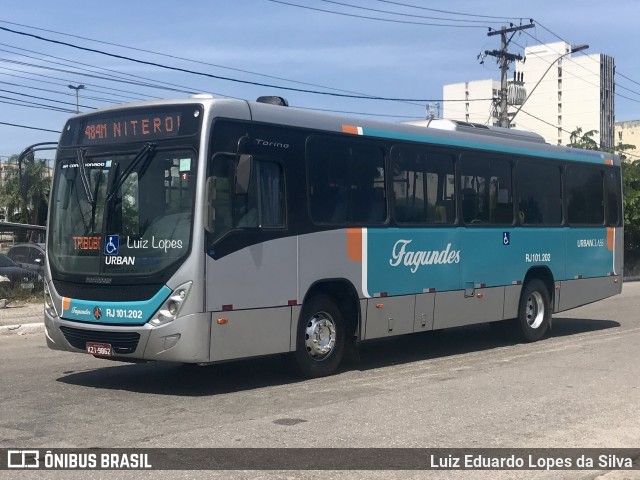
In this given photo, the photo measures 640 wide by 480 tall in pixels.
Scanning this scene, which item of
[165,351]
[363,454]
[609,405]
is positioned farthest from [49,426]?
[609,405]

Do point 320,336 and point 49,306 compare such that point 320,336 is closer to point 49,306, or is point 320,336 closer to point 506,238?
point 49,306

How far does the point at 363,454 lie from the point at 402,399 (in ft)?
8.15

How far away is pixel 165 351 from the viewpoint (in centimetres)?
954

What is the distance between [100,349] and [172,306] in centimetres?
105

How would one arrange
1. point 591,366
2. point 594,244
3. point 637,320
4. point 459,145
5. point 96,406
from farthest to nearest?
1. point 637,320
2. point 594,244
3. point 459,145
4. point 591,366
5. point 96,406

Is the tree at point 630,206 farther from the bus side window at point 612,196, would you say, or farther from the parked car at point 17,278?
the parked car at point 17,278

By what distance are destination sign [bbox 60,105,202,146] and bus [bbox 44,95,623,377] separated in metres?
0.02

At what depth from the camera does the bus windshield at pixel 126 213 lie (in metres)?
9.70

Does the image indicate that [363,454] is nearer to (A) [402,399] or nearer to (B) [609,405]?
(A) [402,399]

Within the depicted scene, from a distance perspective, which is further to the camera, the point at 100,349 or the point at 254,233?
the point at 254,233

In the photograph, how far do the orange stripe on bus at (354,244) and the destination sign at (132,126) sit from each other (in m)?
2.67

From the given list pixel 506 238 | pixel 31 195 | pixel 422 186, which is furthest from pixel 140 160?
pixel 31 195

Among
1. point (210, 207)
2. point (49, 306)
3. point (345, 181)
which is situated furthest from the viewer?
point (345, 181)

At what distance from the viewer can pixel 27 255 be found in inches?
864
